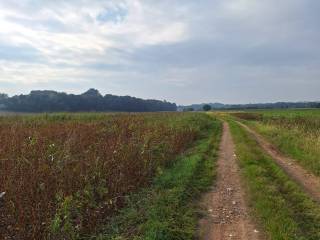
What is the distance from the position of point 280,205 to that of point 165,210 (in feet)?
7.93

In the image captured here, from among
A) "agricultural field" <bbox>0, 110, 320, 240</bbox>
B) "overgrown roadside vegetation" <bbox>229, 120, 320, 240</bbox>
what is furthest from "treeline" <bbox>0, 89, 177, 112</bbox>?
"overgrown roadside vegetation" <bbox>229, 120, 320, 240</bbox>

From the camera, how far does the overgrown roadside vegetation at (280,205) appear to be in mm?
6871

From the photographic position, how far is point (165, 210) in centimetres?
782

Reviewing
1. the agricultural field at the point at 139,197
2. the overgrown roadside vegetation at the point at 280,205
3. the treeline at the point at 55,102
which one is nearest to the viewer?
the agricultural field at the point at 139,197

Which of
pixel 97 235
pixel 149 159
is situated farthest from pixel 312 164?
pixel 97 235

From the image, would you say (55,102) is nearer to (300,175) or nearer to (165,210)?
(300,175)

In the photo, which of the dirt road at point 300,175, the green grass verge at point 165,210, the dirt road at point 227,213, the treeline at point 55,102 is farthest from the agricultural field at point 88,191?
the treeline at point 55,102

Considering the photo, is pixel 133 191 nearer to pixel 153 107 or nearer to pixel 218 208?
pixel 218 208

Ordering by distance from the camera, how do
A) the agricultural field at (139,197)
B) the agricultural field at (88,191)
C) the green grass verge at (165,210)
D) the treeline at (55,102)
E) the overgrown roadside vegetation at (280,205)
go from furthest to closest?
the treeline at (55,102) < the overgrown roadside vegetation at (280,205) < the green grass verge at (165,210) < the agricultural field at (139,197) < the agricultural field at (88,191)

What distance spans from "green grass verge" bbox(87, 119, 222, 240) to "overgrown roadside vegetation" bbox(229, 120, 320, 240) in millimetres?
1243

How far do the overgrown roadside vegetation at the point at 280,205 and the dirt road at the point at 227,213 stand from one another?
0.26 meters

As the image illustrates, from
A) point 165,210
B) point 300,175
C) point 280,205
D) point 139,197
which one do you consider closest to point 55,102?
point 300,175

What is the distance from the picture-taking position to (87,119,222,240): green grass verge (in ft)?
22.0

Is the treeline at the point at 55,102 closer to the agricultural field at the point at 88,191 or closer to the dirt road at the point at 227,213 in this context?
the agricultural field at the point at 88,191
